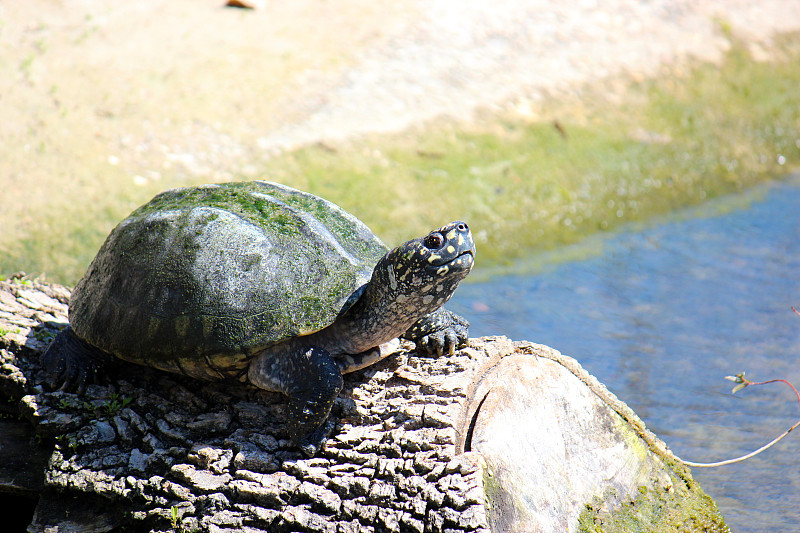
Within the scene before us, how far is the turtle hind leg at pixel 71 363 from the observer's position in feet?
11.1

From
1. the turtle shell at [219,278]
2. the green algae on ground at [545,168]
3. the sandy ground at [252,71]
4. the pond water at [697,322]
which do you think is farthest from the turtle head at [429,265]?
the sandy ground at [252,71]

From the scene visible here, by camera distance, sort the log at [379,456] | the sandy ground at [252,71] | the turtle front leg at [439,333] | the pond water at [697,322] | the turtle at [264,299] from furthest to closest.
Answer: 1. the sandy ground at [252,71]
2. the pond water at [697,322]
3. the turtle front leg at [439,333]
4. the turtle at [264,299]
5. the log at [379,456]

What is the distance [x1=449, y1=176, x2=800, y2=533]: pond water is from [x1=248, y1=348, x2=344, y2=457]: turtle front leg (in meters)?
2.36

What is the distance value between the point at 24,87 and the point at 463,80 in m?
4.47

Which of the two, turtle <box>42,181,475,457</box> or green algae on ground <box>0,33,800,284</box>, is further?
green algae on ground <box>0,33,800,284</box>

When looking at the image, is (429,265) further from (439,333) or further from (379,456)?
(379,456)

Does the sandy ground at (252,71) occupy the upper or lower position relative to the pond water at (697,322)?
upper

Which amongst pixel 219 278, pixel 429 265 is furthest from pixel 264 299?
pixel 429 265

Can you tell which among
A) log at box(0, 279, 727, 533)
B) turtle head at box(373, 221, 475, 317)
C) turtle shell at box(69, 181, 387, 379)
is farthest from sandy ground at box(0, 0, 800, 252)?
turtle head at box(373, 221, 475, 317)

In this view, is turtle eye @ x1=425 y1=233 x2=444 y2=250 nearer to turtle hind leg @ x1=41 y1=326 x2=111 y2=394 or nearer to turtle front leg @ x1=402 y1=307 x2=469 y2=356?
turtle front leg @ x1=402 y1=307 x2=469 y2=356

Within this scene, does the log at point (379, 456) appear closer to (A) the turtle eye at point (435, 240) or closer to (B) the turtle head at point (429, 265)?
(B) the turtle head at point (429, 265)

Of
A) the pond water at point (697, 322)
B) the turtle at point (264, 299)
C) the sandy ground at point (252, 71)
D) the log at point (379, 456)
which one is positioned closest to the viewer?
the log at point (379, 456)

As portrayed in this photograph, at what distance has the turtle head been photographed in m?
3.01

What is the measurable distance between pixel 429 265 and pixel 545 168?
189 inches
